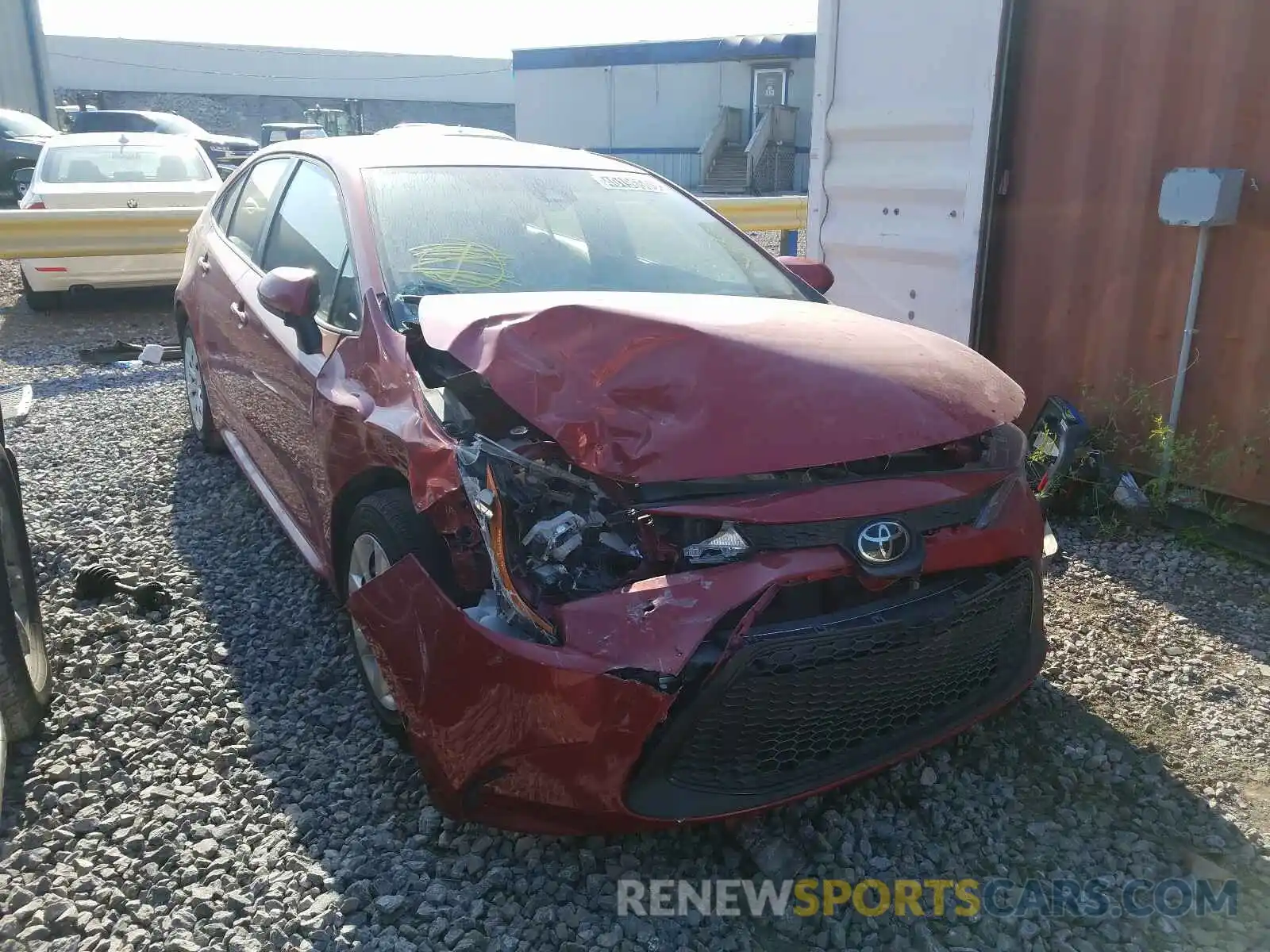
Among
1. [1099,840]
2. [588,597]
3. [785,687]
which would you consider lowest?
[1099,840]

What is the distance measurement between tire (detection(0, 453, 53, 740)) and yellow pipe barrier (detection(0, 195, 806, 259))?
16.9 feet

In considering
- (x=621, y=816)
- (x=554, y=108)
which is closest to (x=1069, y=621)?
(x=621, y=816)

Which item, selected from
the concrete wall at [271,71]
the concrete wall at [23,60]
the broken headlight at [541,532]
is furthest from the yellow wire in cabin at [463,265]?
the concrete wall at [271,71]

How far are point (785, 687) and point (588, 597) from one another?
48 centimetres

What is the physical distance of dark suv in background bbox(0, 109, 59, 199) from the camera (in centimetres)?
1401

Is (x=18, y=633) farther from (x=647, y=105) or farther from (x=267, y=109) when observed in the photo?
(x=267, y=109)

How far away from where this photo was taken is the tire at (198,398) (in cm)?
506

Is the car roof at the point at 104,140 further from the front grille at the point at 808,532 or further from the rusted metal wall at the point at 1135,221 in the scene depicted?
the front grille at the point at 808,532

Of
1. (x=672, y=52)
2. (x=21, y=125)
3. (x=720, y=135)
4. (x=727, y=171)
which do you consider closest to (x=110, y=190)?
(x=21, y=125)

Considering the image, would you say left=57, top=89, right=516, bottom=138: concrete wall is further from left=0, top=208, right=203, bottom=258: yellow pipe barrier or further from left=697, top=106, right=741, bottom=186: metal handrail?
left=0, top=208, right=203, bottom=258: yellow pipe barrier

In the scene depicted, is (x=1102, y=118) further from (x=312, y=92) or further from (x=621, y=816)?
(x=312, y=92)

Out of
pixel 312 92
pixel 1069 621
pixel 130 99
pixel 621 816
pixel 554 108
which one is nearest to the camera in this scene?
pixel 621 816

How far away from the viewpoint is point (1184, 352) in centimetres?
440

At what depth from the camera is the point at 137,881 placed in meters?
2.38
